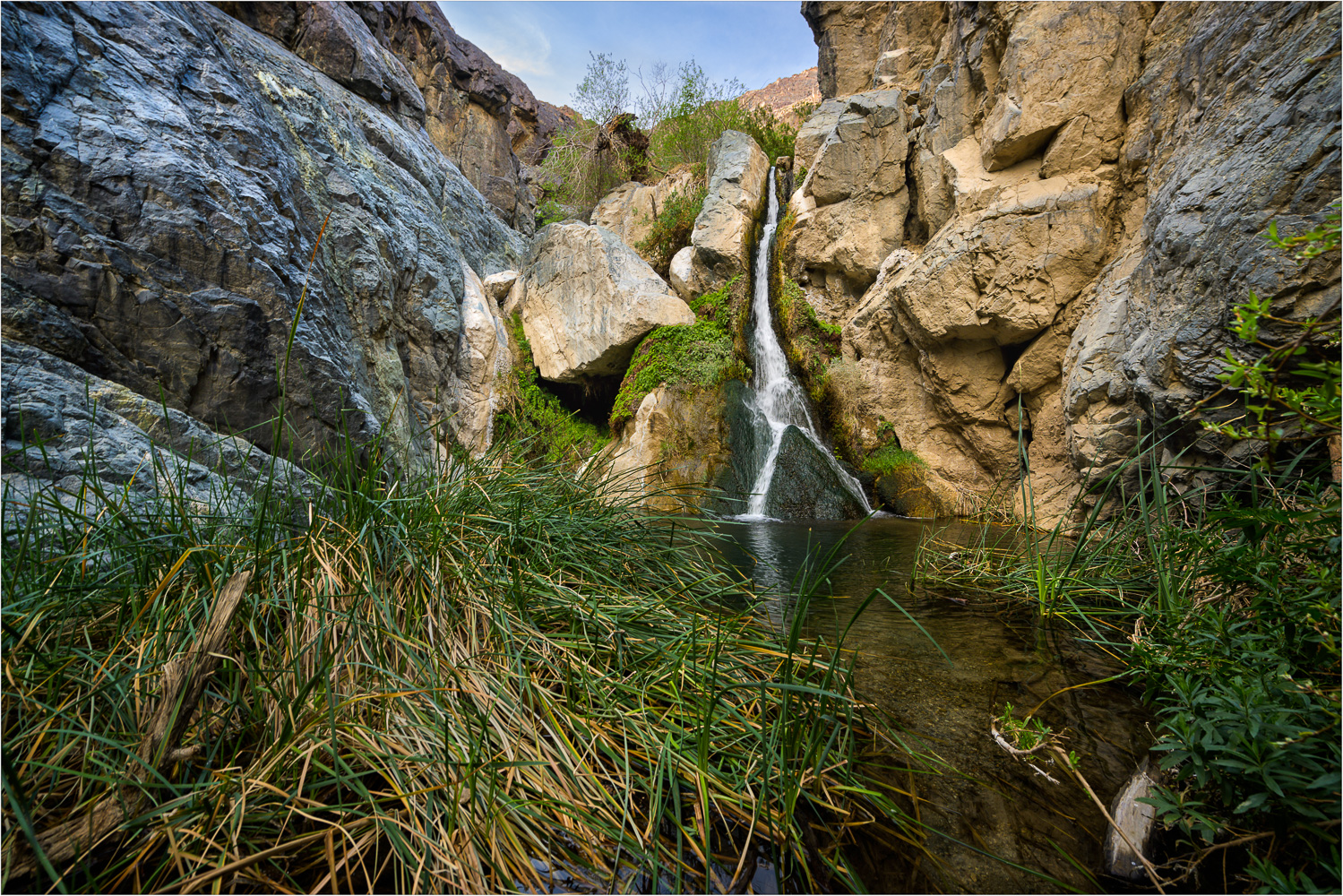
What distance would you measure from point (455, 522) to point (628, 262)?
29.0 feet

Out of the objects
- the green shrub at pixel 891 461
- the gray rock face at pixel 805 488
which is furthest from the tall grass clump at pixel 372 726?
the green shrub at pixel 891 461

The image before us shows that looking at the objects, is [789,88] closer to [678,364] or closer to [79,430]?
[678,364]

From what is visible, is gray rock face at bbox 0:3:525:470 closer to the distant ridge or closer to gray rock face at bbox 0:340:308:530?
gray rock face at bbox 0:340:308:530

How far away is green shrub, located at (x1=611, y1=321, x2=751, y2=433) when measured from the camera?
8.86 m

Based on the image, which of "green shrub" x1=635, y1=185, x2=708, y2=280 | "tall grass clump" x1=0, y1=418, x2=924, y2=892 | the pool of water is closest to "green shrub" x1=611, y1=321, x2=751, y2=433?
"green shrub" x1=635, y1=185, x2=708, y2=280

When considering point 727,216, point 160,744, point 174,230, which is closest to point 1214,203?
point 160,744

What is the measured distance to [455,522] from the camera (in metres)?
1.85

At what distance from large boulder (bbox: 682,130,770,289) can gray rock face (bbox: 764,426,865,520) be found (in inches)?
141

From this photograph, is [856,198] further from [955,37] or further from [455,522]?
[455,522]

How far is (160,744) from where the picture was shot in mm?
1026

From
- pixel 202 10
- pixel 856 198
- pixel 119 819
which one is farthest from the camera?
pixel 856 198

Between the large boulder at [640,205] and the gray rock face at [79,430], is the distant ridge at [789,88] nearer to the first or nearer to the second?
the large boulder at [640,205]

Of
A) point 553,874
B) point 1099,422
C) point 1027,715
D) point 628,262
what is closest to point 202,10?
point 628,262

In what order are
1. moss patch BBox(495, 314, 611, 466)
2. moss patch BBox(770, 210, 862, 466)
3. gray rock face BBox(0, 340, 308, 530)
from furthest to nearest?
moss patch BBox(495, 314, 611, 466) < moss patch BBox(770, 210, 862, 466) < gray rock face BBox(0, 340, 308, 530)
